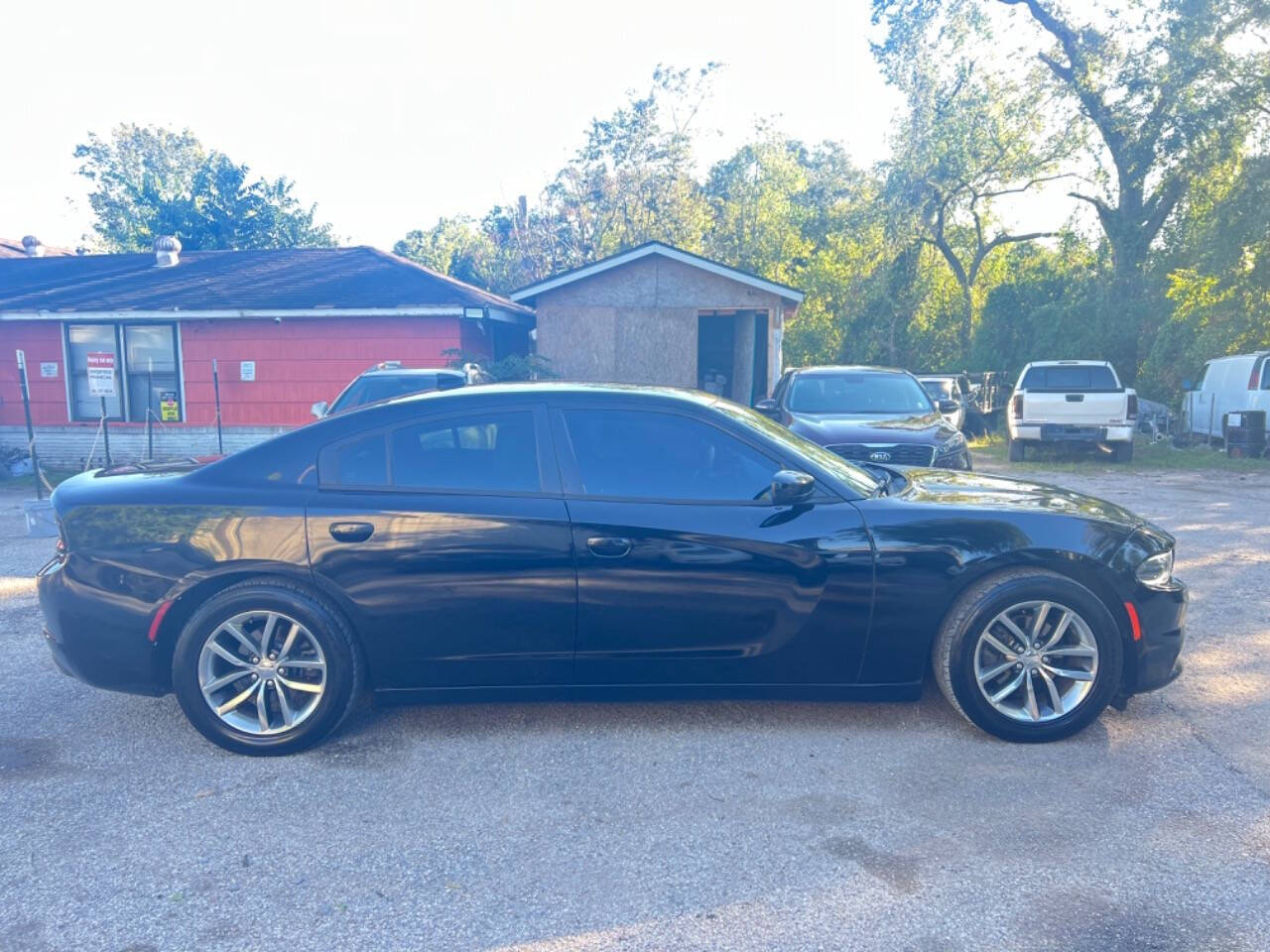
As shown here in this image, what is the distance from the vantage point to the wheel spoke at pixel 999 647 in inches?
162

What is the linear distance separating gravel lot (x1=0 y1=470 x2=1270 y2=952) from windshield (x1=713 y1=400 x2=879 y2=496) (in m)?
1.09

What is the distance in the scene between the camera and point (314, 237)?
3628cm

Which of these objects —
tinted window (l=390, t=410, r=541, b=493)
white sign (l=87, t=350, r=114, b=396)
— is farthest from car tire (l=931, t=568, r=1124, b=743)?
white sign (l=87, t=350, r=114, b=396)

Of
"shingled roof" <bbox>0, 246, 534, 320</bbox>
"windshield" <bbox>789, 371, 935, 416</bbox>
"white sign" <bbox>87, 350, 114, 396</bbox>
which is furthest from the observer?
"shingled roof" <bbox>0, 246, 534, 320</bbox>

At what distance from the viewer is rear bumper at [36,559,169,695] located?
13.6 ft

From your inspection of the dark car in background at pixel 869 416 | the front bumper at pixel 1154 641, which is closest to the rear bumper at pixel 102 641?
the front bumper at pixel 1154 641

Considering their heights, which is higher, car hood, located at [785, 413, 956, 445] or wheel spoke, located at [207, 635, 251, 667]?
car hood, located at [785, 413, 956, 445]

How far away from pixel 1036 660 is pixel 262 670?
10.9ft

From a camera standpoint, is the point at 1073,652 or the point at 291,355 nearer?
the point at 1073,652

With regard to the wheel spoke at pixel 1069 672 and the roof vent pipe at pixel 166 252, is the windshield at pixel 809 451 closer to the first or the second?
the wheel spoke at pixel 1069 672

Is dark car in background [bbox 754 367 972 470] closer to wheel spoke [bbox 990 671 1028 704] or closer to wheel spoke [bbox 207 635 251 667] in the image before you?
wheel spoke [bbox 990 671 1028 704]

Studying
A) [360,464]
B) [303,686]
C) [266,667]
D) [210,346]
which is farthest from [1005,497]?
[210,346]

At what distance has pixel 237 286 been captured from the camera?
17.4 meters

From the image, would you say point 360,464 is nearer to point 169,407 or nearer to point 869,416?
point 869,416
